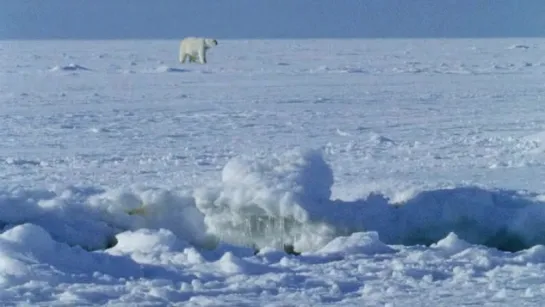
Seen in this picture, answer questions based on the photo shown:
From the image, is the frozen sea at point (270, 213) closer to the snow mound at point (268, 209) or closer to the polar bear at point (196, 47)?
the snow mound at point (268, 209)

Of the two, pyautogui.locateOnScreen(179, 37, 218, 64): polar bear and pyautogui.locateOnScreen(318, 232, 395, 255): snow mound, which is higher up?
pyautogui.locateOnScreen(179, 37, 218, 64): polar bear

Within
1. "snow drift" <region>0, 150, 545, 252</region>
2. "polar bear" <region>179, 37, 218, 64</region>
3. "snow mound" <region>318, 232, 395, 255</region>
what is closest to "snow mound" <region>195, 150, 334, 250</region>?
"snow drift" <region>0, 150, 545, 252</region>

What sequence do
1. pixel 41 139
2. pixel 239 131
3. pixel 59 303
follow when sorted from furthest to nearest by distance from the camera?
pixel 239 131 < pixel 41 139 < pixel 59 303

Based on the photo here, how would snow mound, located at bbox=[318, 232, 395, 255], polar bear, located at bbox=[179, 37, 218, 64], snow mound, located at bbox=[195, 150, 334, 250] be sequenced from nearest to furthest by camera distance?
snow mound, located at bbox=[318, 232, 395, 255], snow mound, located at bbox=[195, 150, 334, 250], polar bear, located at bbox=[179, 37, 218, 64]

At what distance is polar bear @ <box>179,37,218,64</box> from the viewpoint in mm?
24219

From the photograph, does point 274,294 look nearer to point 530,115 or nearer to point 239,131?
point 239,131

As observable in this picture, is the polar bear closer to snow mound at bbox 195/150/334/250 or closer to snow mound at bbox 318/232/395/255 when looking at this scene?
snow mound at bbox 195/150/334/250

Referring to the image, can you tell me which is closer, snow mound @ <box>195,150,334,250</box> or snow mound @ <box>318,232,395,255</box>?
snow mound @ <box>318,232,395,255</box>

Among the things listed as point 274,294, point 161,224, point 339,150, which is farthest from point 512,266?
point 339,150

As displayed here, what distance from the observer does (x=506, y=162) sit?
767cm

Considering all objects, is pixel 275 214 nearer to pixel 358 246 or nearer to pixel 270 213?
pixel 270 213

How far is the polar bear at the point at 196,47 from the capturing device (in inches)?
953

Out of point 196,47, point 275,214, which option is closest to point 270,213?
point 275,214

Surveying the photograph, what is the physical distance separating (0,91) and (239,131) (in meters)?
6.51
